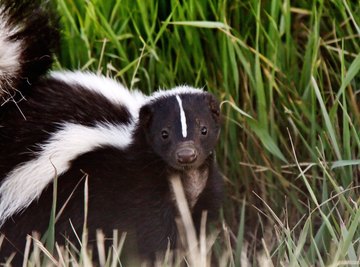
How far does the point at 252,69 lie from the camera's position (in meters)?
6.30

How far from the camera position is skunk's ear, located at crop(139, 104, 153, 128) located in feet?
18.0

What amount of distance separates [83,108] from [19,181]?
1.63ft

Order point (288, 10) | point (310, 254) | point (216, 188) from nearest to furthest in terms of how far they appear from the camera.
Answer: point (310, 254) < point (216, 188) < point (288, 10)

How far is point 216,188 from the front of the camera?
5.65 metres

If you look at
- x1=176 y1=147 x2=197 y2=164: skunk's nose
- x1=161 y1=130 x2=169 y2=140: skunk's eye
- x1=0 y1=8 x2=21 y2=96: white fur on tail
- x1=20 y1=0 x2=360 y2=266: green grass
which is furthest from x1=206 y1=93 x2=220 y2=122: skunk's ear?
x1=0 y1=8 x2=21 y2=96: white fur on tail

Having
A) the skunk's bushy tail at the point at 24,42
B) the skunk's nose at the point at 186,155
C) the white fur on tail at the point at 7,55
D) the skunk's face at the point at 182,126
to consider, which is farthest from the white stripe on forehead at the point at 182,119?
the white fur on tail at the point at 7,55

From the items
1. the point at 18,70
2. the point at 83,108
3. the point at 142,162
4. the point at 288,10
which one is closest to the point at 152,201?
the point at 142,162

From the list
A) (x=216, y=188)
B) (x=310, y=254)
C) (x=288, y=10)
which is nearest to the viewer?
(x=310, y=254)

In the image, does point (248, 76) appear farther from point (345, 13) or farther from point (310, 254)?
point (310, 254)

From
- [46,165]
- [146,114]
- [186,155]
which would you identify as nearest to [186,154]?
[186,155]

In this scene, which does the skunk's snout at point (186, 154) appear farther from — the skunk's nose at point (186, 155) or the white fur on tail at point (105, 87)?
the white fur on tail at point (105, 87)

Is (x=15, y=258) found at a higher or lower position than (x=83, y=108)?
lower

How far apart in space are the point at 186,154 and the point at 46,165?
73 cm

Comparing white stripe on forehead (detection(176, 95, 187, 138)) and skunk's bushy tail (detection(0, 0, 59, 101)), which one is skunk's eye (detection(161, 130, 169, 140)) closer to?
white stripe on forehead (detection(176, 95, 187, 138))
